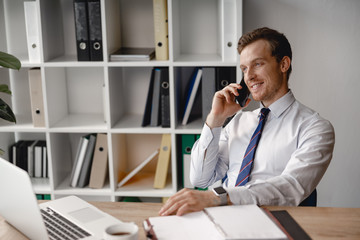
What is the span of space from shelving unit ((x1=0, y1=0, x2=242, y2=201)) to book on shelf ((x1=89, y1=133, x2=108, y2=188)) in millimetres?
59

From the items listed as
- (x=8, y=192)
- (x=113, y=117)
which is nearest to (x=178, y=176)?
(x=113, y=117)

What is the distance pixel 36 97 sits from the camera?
2.82 meters

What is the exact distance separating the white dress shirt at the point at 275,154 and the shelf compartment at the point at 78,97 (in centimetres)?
95

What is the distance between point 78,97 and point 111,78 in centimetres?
46

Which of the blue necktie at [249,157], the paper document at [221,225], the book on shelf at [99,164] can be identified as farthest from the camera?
the book on shelf at [99,164]

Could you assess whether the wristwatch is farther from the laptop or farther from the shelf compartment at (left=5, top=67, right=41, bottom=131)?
the shelf compartment at (left=5, top=67, right=41, bottom=131)

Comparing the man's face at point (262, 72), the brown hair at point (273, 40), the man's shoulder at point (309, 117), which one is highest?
the brown hair at point (273, 40)

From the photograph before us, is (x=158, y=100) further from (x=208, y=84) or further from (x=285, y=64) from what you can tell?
(x=285, y=64)

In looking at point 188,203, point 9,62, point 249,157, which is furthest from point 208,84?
point 188,203

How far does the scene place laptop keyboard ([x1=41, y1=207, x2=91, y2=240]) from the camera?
1.33m

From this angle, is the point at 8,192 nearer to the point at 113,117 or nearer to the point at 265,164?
the point at 265,164

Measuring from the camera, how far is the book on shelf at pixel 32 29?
2.65 meters

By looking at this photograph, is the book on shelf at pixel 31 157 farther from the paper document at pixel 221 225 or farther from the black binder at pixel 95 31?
the paper document at pixel 221 225

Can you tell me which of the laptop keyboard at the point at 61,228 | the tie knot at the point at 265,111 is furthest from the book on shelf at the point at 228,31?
the laptop keyboard at the point at 61,228
